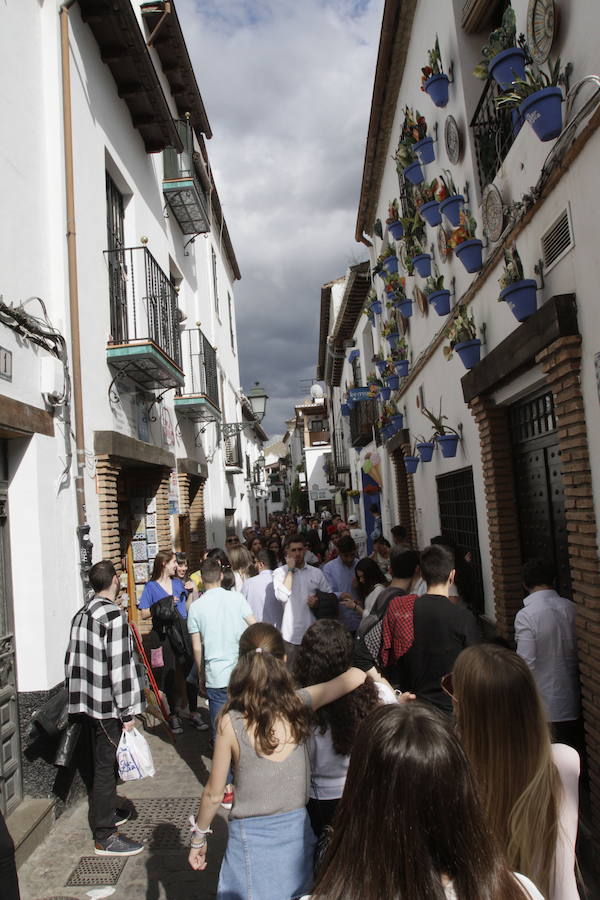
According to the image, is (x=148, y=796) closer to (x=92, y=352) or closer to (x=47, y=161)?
(x=92, y=352)

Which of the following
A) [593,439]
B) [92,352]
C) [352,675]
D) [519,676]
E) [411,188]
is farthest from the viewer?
[411,188]

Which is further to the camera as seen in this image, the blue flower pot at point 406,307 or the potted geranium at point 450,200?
the blue flower pot at point 406,307

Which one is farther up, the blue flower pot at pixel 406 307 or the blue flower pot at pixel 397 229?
the blue flower pot at pixel 397 229

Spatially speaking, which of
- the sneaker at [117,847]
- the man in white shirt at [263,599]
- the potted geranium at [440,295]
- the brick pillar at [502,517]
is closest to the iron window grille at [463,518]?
the brick pillar at [502,517]

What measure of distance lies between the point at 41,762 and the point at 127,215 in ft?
22.9

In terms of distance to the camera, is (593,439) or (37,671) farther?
(37,671)

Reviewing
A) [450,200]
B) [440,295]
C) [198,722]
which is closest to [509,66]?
[450,200]

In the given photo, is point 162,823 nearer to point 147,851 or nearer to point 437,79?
point 147,851

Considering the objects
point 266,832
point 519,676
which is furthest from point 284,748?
→ point 519,676

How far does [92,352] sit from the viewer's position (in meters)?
6.98

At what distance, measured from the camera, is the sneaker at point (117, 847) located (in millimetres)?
4469

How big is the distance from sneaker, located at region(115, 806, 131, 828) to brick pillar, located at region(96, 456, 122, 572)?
2482 mm

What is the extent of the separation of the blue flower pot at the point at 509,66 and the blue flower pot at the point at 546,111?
1.61ft

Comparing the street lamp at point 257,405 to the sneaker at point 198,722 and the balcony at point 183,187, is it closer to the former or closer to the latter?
the balcony at point 183,187
